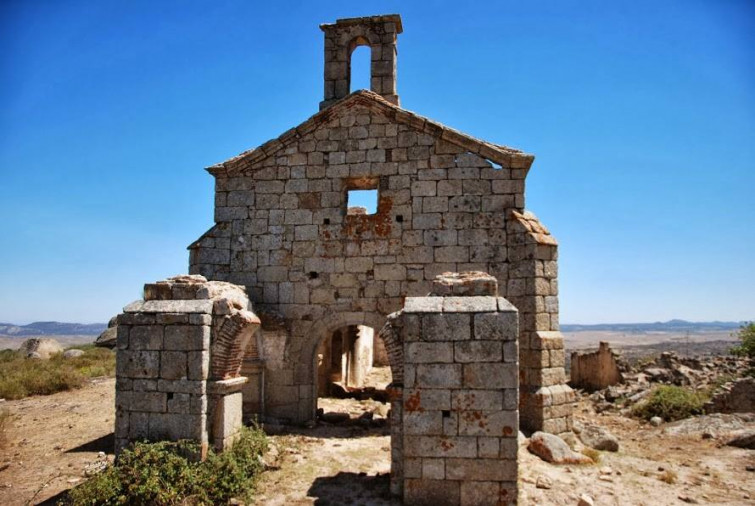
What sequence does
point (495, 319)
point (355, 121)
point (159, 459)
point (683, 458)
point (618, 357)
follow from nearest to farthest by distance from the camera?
1. point (495, 319)
2. point (159, 459)
3. point (683, 458)
4. point (355, 121)
5. point (618, 357)

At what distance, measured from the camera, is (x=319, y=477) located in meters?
7.65

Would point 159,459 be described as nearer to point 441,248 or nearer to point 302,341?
point 302,341

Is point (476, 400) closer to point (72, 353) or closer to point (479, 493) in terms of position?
point (479, 493)

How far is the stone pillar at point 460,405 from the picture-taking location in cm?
621

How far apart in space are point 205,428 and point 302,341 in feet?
11.6

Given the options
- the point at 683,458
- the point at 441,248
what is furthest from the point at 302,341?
the point at 683,458

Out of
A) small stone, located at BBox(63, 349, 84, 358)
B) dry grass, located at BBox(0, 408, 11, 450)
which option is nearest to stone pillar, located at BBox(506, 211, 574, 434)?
dry grass, located at BBox(0, 408, 11, 450)

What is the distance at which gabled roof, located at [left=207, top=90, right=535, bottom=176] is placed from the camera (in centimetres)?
1027

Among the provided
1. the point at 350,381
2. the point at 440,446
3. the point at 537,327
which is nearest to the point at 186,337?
the point at 440,446

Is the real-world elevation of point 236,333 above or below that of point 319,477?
above

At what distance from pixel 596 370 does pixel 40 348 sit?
19.6 m

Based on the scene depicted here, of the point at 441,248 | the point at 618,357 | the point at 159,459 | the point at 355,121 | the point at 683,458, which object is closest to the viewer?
the point at 159,459

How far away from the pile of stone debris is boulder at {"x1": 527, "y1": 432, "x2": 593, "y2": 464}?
15.8 ft

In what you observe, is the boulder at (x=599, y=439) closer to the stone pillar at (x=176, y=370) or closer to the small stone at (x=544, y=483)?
the small stone at (x=544, y=483)
